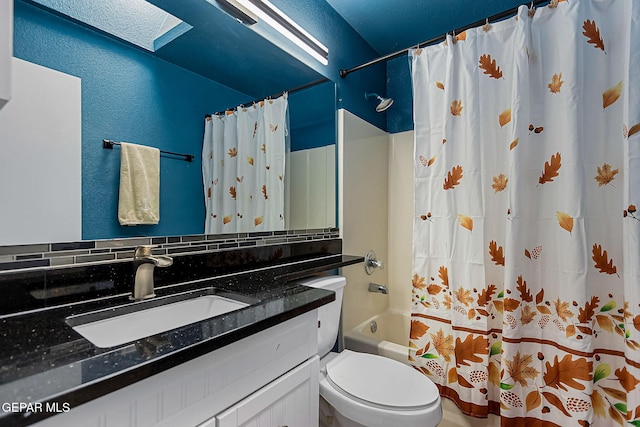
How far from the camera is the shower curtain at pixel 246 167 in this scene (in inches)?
49.8

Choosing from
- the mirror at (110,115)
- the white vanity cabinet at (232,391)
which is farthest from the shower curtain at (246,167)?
the white vanity cabinet at (232,391)

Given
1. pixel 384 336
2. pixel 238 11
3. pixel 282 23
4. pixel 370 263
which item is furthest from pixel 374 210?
pixel 238 11

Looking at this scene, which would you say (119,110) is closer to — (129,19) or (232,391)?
(129,19)

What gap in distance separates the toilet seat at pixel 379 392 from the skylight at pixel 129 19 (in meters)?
1.48

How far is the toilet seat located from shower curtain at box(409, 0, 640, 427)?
0.38 meters

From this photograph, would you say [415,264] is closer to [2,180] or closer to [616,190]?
[616,190]

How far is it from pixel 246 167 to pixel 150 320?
0.78 metres

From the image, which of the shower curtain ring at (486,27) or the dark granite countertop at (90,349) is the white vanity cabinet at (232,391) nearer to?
the dark granite countertop at (90,349)

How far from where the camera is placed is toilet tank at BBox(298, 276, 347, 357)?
1392mm

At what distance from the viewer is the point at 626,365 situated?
3.75ft

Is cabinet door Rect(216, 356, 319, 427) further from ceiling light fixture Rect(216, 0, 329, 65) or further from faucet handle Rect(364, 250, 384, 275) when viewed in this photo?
ceiling light fixture Rect(216, 0, 329, 65)

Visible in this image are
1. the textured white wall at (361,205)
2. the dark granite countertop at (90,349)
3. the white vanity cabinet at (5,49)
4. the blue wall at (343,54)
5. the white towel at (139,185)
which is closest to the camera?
the dark granite countertop at (90,349)

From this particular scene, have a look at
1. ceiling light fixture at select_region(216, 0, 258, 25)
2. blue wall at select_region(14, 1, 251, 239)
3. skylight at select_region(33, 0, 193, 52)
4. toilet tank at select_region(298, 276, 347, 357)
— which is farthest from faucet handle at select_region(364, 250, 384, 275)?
skylight at select_region(33, 0, 193, 52)

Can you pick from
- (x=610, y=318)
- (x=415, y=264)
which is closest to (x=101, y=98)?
(x=415, y=264)
